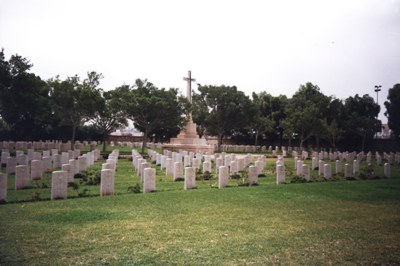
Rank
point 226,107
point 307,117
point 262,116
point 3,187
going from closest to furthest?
point 3,187
point 307,117
point 226,107
point 262,116

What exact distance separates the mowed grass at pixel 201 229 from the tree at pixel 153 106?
68.5 ft

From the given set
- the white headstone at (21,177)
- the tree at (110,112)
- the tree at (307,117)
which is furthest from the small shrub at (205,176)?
the tree at (307,117)

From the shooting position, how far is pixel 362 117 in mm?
39562

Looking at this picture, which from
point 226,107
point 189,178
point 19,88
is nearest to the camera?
point 189,178

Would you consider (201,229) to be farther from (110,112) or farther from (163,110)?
(110,112)

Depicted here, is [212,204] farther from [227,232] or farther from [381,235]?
[381,235]

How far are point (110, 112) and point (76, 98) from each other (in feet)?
11.3

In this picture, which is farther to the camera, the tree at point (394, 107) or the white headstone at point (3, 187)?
the tree at point (394, 107)

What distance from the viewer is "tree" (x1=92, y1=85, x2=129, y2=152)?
104ft

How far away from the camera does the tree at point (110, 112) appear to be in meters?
31.7

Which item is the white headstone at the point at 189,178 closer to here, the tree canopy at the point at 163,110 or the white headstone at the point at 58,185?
the white headstone at the point at 58,185

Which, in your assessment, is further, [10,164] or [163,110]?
[163,110]

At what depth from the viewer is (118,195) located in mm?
9945

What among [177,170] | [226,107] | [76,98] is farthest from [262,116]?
[177,170]
